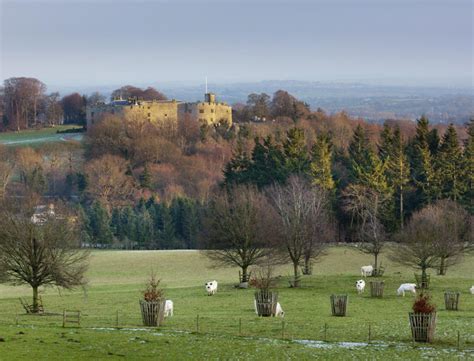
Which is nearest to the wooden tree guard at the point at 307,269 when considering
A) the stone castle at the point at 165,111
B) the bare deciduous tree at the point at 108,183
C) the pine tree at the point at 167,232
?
the pine tree at the point at 167,232

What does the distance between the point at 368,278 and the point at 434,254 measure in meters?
4.08

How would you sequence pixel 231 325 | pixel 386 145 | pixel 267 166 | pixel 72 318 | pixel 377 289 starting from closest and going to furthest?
pixel 231 325
pixel 72 318
pixel 377 289
pixel 386 145
pixel 267 166

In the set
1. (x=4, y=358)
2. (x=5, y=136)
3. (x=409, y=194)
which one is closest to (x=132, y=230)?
(x=409, y=194)

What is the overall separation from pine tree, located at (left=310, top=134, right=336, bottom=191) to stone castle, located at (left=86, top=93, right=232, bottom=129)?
78.5 m

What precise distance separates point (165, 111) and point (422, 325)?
140728 mm

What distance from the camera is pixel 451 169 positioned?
81.1 metres

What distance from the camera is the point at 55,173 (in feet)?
425

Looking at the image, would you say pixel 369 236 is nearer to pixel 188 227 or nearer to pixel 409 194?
pixel 409 194

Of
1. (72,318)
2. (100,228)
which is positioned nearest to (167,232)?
(100,228)

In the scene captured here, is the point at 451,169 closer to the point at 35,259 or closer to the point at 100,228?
the point at 100,228

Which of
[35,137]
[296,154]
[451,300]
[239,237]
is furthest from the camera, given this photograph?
[35,137]

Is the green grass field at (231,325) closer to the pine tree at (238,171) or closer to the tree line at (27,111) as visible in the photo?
the pine tree at (238,171)

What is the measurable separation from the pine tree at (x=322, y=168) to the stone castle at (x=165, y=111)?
78.5 metres

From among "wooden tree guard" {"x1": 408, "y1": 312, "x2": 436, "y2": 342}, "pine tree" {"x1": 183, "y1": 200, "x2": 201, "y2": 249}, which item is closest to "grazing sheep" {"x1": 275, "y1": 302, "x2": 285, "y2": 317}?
"wooden tree guard" {"x1": 408, "y1": 312, "x2": 436, "y2": 342}
